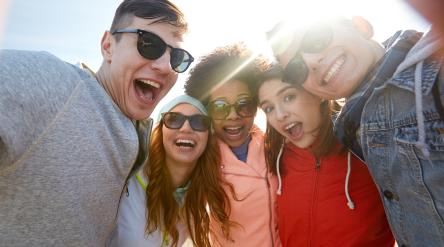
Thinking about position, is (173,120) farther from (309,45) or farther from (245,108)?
(309,45)

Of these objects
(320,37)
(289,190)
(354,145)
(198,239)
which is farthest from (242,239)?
(320,37)

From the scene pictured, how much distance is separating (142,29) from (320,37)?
4.87 feet

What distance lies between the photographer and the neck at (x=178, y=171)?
3.88m

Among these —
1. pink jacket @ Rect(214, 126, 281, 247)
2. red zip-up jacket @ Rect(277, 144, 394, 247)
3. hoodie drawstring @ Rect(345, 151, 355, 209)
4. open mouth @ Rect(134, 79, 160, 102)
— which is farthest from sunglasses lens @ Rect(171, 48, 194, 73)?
hoodie drawstring @ Rect(345, 151, 355, 209)


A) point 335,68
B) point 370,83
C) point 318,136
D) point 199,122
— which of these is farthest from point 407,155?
point 199,122

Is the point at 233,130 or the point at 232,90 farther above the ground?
the point at 232,90

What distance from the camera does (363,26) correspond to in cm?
233

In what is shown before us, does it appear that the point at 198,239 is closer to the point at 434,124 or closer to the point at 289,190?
the point at 289,190

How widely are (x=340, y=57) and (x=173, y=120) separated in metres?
2.31

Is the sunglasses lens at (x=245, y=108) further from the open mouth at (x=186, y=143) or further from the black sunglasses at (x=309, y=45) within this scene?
the black sunglasses at (x=309, y=45)

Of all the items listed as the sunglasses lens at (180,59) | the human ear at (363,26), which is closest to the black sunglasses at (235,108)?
the sunglasses lens at (180,59)

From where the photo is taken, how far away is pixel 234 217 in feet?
11.3

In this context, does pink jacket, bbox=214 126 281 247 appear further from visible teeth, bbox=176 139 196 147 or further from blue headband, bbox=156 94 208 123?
blue headband, bbox=156 94 208 123

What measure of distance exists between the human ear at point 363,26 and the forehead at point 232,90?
183 centimetres
